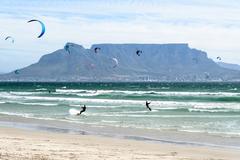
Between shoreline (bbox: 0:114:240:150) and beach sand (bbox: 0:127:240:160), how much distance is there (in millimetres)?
867

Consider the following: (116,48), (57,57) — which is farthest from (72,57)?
(57,57)

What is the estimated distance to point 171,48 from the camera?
592 ft

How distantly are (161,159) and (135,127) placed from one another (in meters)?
8.57

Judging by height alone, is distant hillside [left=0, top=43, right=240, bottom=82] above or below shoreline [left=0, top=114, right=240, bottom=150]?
above

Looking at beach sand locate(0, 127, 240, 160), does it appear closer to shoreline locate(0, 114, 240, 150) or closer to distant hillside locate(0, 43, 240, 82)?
shoreline locate(0, 114, 240, 150)

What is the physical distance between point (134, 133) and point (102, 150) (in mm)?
5483

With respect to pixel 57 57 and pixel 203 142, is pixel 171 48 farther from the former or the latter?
pixel 203 142

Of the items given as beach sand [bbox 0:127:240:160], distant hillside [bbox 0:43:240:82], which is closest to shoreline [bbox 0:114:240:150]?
beach sand [bbox 0:127:240:160]

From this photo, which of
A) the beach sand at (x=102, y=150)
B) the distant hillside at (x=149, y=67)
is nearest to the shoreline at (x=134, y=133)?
the beach sand at (x=102, y=150)

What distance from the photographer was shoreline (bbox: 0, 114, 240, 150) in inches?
638

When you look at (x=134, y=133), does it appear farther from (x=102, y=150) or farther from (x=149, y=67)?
(x=149, y=67)

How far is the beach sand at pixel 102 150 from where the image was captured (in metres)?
11.9

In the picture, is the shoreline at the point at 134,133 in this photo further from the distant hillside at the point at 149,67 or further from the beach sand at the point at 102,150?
the distant hillside at the point at 149,67

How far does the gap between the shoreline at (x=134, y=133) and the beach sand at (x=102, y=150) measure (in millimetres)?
867
